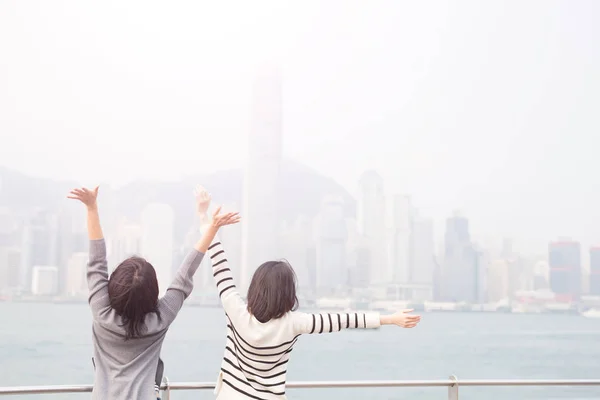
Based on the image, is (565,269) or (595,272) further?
(565,269)

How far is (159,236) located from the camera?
38281 mm

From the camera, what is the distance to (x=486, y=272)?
40125 millimetres

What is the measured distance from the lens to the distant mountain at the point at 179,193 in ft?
129

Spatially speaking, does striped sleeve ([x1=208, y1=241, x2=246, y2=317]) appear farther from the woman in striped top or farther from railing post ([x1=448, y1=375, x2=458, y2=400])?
railing post ([x1=448, y1=375, x2=458, y2=400])

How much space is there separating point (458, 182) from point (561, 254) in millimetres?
8411

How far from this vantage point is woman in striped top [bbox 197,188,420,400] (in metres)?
1.51

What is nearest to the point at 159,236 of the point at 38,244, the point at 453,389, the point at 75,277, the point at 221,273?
the point at 75,277

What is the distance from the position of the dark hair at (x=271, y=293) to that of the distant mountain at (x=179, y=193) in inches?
1479

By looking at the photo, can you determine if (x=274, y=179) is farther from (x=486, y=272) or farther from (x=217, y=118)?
(x=486, y=272)

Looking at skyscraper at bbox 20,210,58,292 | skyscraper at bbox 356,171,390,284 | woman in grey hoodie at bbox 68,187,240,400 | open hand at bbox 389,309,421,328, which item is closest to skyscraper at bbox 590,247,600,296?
skyscraper at bbox 356,171,390,284

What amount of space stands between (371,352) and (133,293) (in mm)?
34700

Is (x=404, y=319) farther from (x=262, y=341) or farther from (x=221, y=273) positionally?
(x=221, y=273)

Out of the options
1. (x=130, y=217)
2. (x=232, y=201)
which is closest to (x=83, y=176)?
(x=130, y=217)

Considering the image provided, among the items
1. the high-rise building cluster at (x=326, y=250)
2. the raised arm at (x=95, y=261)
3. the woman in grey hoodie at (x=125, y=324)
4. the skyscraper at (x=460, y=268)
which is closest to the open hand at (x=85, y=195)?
the raised arm at (x=95, y=261)
